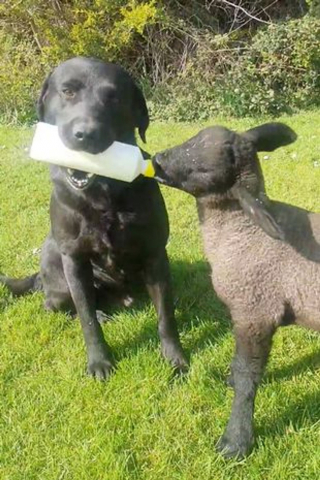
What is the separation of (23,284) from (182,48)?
7837 mm

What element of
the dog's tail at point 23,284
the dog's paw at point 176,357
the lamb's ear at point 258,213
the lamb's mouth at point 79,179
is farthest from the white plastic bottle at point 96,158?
the dog's tail at point 23,284

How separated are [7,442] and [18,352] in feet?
2.69

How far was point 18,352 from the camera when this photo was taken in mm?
3848

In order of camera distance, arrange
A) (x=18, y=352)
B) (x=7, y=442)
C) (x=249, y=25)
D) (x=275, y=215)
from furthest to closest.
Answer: (x=249, y=25) → (x=18, y=352) → (x=7, y=442) → (x=275, y=215)

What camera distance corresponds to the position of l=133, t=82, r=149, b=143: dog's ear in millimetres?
3638

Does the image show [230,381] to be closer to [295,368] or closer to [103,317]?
[295,368]

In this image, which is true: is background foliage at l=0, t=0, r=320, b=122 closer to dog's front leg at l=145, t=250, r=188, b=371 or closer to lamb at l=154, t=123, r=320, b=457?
dog's front leg at l=145, t=250, r=188, b=371

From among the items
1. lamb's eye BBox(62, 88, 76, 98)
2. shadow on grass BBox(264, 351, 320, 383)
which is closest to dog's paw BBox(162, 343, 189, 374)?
shadow on grass BBox(264, 351, 320, 383)

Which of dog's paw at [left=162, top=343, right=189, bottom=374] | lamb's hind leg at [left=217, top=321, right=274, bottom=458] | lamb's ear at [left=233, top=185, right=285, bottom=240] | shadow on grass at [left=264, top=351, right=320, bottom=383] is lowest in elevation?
dog's paw at [left=162, top=343, right=189, bottom=374]

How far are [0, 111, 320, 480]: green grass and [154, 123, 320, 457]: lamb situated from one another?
0.20m

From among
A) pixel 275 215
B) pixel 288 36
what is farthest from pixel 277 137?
pixel 288 36

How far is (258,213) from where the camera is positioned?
252 cm

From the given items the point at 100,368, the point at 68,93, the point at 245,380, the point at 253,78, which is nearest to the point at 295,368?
the point at 245,380

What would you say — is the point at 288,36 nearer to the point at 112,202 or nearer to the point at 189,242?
the point at 189,242
